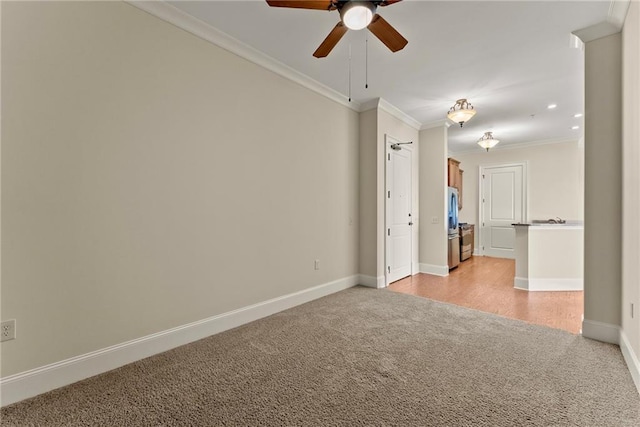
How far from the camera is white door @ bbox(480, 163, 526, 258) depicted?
23.1ft

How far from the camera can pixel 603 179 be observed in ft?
8.48

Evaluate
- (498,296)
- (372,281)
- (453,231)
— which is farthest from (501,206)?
(372,281)

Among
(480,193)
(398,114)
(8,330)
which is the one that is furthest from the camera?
(480,193)

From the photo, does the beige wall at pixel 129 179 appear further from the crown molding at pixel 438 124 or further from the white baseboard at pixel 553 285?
the white baseboard at pixel 553 285

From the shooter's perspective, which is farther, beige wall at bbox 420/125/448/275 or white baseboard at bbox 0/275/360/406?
beige wall at bbox 420/125/448/275

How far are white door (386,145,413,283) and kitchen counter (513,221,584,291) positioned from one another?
5.59 feet

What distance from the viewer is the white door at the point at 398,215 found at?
15.3 feet

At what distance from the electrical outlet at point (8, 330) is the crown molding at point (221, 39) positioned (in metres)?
2.31

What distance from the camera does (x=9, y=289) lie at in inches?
68.8

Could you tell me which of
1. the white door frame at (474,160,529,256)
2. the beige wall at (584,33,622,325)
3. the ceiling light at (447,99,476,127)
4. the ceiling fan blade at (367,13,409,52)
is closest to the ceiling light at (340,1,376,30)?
the ceiling fan blade at (367,13,409,52)

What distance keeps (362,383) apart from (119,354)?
1.78 meters

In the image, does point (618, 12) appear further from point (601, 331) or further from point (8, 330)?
point (8, 330)

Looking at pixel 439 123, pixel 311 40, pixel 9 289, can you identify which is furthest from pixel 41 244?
pixel 439 123

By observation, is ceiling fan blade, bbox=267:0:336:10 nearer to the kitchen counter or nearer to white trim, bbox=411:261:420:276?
the kitchen counter
